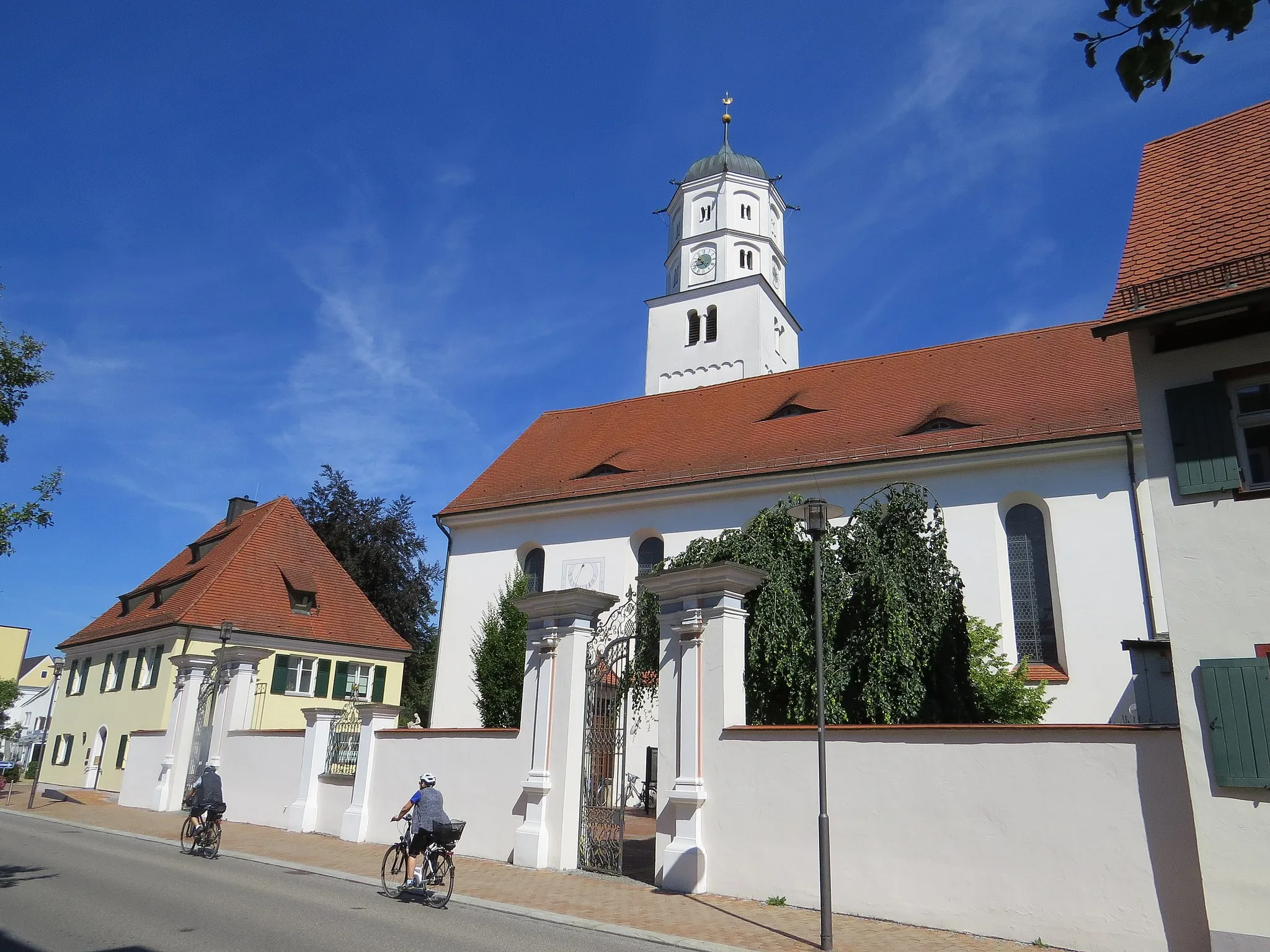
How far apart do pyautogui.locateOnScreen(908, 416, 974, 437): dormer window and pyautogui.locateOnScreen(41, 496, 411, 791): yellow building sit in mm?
18161

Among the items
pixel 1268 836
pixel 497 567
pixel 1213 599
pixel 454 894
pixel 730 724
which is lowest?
pixel 454 894

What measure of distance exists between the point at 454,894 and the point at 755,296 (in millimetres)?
29870

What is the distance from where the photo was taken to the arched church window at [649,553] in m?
22.3

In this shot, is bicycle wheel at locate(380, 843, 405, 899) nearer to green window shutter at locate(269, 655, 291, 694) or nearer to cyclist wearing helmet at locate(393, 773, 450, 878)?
cyclist wearing helmet at locate(393, 773, 450, 878)

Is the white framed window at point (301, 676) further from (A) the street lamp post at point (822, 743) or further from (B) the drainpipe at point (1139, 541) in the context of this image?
(B) the drainpipe at point (1139, 541)

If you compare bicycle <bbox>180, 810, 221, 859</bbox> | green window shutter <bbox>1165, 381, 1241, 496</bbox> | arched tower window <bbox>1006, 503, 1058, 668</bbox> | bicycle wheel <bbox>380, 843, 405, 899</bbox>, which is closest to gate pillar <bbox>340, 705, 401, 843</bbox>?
bicycle <bbox>180, 810, 221, 859</bbox>

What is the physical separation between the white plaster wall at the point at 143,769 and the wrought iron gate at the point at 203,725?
906 millimetres

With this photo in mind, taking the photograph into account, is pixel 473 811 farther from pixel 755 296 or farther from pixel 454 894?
pixel 755 296

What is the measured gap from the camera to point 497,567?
2445 centimetres

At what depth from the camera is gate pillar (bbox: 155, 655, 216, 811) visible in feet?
64.6

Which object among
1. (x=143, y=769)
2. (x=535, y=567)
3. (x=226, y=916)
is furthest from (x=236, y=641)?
(x=226, y=916)

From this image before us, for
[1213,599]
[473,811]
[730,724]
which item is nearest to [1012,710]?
[730,724]

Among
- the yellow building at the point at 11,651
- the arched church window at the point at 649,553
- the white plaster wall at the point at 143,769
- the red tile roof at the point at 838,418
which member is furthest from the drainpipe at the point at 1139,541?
the yellow building at the point at 11,651

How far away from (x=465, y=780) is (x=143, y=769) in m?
11.8
